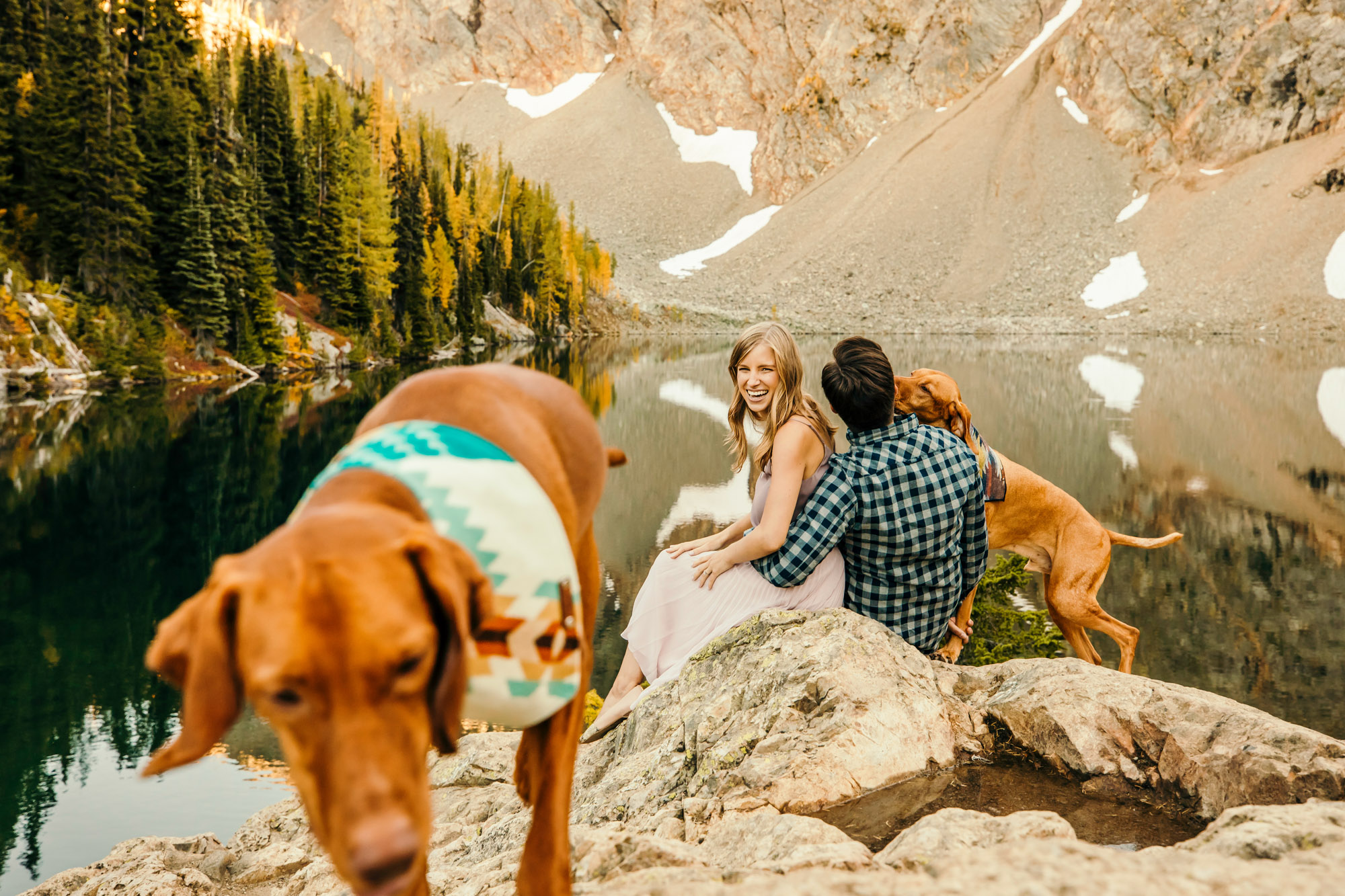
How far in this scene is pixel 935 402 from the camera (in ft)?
16.2

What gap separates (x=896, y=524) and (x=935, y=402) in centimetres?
125

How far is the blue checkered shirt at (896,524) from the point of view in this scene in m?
3.98

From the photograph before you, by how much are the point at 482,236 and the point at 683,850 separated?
211 feet

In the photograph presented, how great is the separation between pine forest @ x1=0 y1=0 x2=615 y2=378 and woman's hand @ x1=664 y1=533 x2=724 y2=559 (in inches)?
1044

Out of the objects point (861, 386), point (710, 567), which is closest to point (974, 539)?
point (861, 386)

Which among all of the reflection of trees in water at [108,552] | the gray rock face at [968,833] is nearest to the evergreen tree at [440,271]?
the reflection of trees in water at [108,552]

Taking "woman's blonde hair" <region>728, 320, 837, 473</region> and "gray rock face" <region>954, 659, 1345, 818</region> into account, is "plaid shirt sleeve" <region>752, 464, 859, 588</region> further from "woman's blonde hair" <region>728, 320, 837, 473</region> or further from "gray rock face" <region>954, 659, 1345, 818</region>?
"gray rock face" <region>954, 659, 1345, 818</region>

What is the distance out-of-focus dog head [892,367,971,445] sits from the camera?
194 inches

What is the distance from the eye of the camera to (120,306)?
29.0 metres

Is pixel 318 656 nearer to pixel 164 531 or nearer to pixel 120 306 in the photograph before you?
pixel 164 531

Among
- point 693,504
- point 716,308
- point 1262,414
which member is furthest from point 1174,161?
point 693,504

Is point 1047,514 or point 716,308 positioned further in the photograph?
point 716,308

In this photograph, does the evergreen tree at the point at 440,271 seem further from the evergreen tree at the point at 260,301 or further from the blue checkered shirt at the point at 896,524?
the blue checkered shirt at the point at 896,524

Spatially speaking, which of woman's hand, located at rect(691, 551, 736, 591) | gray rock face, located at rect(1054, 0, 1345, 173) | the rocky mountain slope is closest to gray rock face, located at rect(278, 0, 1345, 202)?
gray rock face, located at rect(1054, 0, 1345, 173)
